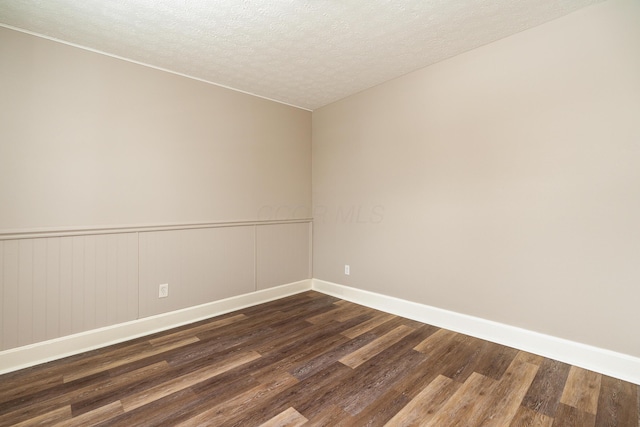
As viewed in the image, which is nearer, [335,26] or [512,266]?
[335,26]

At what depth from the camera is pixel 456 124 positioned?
2.67 meters

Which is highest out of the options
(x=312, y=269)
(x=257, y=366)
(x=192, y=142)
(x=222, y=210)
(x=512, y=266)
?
(x=192, y=142)

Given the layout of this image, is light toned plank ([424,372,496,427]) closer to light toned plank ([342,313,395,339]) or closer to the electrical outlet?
light toned plank ([342,313,395,339])

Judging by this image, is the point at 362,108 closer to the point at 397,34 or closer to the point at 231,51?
the point at 397,34

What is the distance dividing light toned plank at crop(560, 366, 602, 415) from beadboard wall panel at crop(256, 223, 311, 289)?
9.25 ft

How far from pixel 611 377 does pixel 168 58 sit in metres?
4.18

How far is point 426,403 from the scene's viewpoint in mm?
1717

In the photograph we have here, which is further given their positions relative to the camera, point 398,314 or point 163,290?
point 398,314

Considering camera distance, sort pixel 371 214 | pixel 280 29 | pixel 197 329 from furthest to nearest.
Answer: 1. pixel 371 214
2. pixel 197 329
3. pixel 280 29

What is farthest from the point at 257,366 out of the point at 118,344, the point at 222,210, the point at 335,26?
the point at 335,26

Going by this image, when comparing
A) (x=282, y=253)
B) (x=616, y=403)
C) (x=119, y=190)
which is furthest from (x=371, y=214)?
(x=119, y=190)

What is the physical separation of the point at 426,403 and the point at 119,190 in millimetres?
2884

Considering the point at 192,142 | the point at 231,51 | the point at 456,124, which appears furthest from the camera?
the point at 192,142

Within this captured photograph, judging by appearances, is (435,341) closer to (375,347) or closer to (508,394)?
(375,347)
